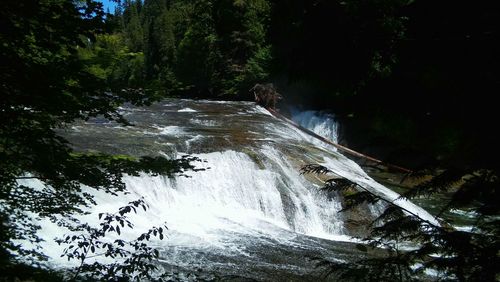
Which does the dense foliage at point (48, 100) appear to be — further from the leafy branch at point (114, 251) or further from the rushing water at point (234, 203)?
the rushing water at point (234, 203)

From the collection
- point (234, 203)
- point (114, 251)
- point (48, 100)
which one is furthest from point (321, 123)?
point (48, 100)

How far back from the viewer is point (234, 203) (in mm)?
10211

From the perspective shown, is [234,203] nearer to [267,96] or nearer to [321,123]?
[321,123]

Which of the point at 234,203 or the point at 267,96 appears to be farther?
the point at 267,96

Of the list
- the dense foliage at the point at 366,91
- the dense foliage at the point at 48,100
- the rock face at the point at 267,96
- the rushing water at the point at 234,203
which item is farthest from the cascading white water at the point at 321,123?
the dense foliage at the point at 366,91

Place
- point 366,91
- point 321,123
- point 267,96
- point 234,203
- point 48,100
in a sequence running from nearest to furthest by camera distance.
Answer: point 366,91
point 48,100
point 234,203
point 321,123
point 267,96

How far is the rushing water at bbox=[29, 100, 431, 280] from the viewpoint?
6938mm

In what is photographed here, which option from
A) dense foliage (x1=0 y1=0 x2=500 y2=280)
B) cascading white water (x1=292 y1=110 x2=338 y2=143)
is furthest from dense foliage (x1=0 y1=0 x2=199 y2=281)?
cascading white water (x1=292 y1=110 x2=338 y2=143)

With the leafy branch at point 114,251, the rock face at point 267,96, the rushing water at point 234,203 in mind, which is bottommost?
the rushing water at point 234,203

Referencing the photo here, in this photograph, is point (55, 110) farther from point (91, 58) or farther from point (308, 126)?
point (308, 126)

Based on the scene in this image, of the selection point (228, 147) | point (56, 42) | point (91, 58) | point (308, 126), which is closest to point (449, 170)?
point (56, 42)

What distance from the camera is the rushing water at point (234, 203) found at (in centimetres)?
694

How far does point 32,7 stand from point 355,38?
1707 mm

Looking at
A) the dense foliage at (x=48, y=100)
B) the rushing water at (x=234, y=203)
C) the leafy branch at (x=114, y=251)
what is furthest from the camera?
the rushing water at (x=234, y=203)
